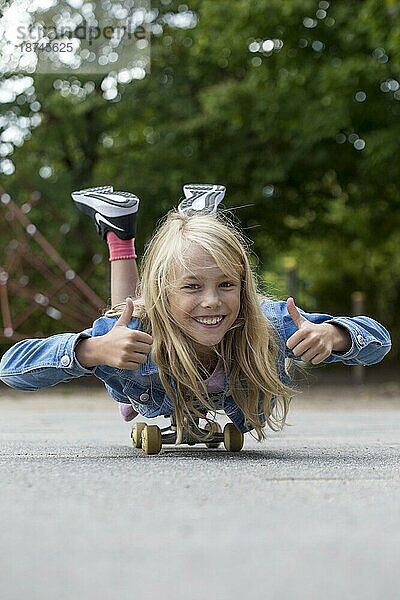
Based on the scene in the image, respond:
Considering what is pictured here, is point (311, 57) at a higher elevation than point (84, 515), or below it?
below

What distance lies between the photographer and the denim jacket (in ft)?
11.0

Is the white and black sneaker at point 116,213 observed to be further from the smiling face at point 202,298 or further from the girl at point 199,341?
the smiling face at point 202,298

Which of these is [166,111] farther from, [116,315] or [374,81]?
[116,315]

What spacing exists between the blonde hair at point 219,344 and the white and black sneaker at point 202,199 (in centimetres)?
48

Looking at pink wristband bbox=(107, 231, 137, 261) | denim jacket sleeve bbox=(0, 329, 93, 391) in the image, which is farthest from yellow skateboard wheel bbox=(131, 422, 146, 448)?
pink wristband bbox=(107, 231, 137, 261)

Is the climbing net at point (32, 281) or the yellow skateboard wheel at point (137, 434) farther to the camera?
the climbing net at point (32, 281)

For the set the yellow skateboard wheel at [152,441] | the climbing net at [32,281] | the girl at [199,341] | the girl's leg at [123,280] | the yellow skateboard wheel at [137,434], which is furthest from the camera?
the climbing net at [32,281]

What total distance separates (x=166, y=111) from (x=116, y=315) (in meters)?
9.90

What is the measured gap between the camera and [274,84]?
1255 cm

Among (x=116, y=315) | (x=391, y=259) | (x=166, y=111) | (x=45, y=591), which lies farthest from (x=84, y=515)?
(x=391, y=259)

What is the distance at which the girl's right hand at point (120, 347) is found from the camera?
3.14m

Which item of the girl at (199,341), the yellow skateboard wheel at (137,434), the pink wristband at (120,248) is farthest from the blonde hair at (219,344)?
the pink wristband at (120,248)

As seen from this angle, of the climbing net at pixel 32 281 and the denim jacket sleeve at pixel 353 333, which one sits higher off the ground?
the denim jacket sleeve at pixel 353 333

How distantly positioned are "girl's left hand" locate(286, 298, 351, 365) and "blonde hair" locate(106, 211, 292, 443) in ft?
0.66
